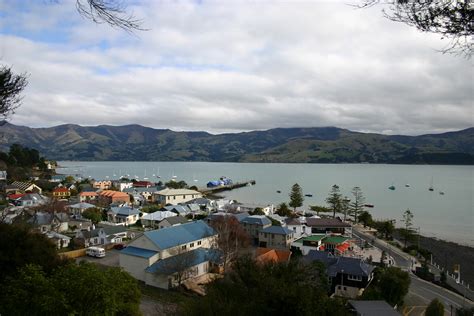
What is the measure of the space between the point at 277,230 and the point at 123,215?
50.0 ft

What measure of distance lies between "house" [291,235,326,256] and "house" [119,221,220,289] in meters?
7.36

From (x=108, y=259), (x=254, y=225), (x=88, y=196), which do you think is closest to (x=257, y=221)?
(x=254, y=225)

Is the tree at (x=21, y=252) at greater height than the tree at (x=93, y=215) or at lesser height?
greater

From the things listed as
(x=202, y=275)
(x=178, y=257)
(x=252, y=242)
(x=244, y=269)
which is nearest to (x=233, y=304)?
(x=244, y=269)

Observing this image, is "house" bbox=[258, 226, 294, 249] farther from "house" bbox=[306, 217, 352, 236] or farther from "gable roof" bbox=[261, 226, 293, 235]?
"house" bbox=[306, 217, 352, 236]

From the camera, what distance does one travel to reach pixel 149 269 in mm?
15984

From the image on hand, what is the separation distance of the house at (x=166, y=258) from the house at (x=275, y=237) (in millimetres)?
5950

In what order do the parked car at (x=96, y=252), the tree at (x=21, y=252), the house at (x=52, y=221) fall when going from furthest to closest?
the house at (x=52, y=221) < the parked car at (x=96, y=252) < the tree at (x=21, y=252)

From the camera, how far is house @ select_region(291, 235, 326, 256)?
22797 millimetres

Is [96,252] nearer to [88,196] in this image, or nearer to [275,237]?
[275,237]

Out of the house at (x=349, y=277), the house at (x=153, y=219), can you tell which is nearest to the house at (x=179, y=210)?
the house at (x=153, y=219)

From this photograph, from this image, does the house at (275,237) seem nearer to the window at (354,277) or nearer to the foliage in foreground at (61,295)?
the window at (354,277)

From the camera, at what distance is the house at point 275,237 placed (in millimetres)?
24203

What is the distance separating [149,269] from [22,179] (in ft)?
139
